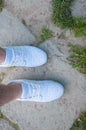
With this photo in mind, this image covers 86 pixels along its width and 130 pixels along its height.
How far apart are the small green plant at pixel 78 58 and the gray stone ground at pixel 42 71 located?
0.05m

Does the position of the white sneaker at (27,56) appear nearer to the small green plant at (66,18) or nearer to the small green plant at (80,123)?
the small green plant at (66,18)

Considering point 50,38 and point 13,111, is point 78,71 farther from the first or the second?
point 13,111

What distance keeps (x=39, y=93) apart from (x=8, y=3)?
3.37ft

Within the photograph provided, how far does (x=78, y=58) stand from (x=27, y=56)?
0.52 metres

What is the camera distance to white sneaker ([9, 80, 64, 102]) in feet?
10.2

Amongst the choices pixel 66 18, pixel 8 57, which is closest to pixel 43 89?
pixel 8 57

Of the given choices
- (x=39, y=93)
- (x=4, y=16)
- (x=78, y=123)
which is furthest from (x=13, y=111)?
(x=4, y=16)

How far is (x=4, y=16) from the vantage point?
11.2ft

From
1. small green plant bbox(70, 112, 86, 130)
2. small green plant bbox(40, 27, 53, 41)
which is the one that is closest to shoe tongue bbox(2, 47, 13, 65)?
small green plant bbox(40, 27, 53, 41)

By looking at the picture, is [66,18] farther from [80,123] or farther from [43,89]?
[80,123]

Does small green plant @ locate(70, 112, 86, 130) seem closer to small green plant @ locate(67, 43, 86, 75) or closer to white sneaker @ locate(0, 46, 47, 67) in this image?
small green plant @ locate(67, 43, 86, 75)

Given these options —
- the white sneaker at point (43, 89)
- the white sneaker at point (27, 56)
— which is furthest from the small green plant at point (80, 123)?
the white sneaker at point (27, 56)

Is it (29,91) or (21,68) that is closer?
(29,91)

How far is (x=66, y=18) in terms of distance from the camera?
3213 millimetres
